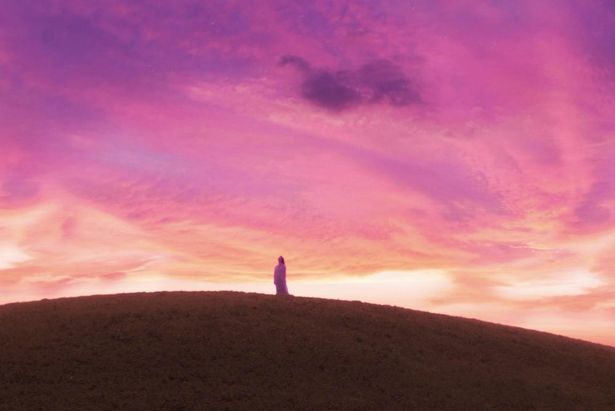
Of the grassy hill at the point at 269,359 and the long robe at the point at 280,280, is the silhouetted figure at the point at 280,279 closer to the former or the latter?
the long robe at the point at 280,280

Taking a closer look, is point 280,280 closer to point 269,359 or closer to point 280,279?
point 280,279

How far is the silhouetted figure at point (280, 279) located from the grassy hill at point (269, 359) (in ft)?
4.50

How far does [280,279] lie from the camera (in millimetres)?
38781

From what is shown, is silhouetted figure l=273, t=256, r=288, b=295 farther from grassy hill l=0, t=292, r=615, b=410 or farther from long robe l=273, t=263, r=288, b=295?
grassy hill l=0, t=292, r=615, b=410

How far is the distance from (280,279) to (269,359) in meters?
10.8

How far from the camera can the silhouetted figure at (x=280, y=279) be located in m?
38.1

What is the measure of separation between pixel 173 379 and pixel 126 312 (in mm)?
8514

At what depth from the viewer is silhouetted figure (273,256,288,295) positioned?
125 feet

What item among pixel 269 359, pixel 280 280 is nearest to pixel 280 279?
pixel 280 280

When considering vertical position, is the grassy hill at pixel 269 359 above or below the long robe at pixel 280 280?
below

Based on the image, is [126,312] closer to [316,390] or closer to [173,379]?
[173,379]

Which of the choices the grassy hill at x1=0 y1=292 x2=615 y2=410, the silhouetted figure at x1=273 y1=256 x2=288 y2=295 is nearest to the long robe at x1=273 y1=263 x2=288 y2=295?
the silhouetted figure at x1=273 y1=256 x2=288 y2=295

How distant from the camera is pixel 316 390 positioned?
25.8 m

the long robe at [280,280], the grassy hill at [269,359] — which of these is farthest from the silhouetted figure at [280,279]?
the grassy hill at [269,359]
